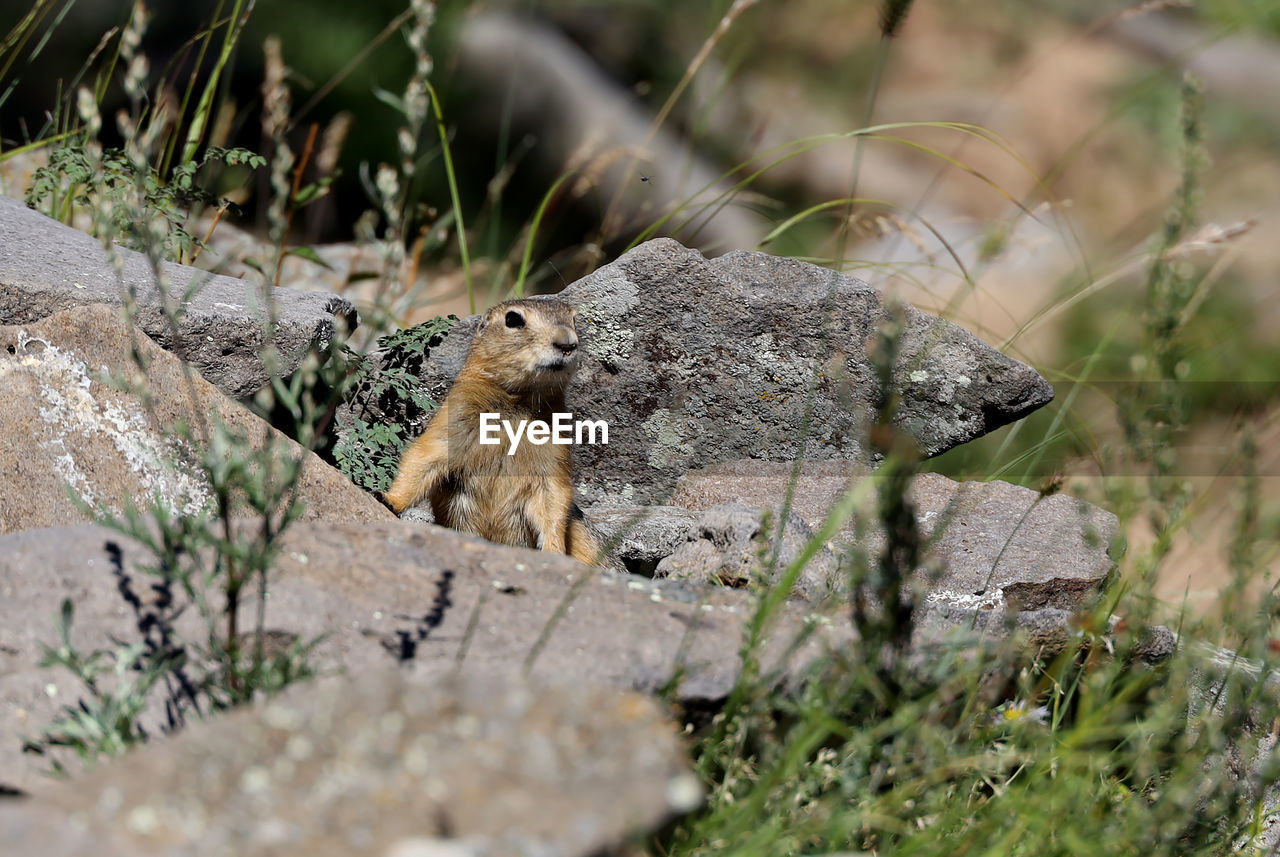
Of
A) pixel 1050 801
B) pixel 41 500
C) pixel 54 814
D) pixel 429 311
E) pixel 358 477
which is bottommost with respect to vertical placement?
pixel 429 311

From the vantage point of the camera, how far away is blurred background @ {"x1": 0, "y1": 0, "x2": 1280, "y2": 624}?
259 inches

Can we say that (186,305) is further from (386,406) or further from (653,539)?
(653,539)

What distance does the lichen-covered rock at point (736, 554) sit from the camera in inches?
166

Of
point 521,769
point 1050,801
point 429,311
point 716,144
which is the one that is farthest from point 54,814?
point 716,144

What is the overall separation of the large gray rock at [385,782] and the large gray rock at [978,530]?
230 centimetres

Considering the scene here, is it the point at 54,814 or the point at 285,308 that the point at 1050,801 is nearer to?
the point at 54,814

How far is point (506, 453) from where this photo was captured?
18.4ft

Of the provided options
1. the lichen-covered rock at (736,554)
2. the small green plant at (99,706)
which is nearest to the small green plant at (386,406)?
the lichen-covered rock at (736,554)

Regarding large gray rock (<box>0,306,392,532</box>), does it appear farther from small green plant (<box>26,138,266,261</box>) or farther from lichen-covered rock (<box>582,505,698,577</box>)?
lichen-covered rock (<box>582,505,698,577</box>)

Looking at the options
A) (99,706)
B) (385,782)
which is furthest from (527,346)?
(385,782)

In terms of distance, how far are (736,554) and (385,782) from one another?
2465 mm

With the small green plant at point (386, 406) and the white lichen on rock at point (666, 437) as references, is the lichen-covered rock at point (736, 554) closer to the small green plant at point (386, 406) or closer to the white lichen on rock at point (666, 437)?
the white lichen on rock at point (666, 437)

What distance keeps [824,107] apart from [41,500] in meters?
14.0

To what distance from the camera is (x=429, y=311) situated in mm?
8977
